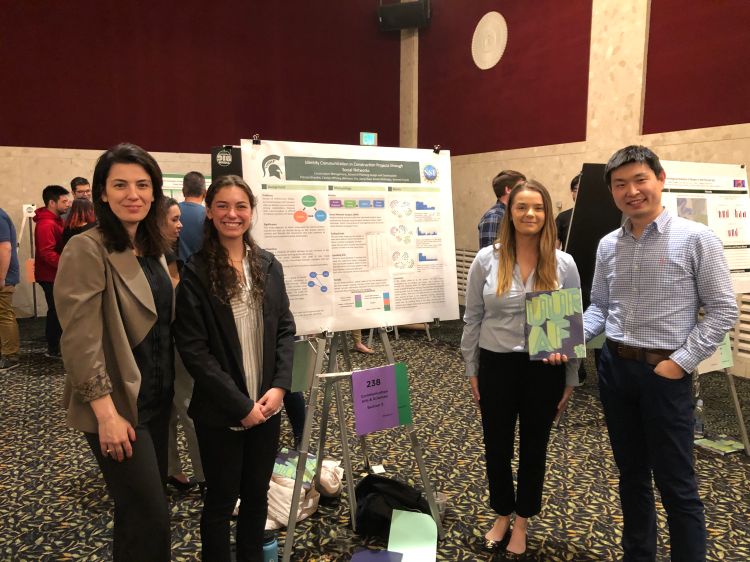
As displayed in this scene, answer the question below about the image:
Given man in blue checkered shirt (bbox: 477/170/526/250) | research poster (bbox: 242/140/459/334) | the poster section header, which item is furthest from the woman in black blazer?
man in blue checkered shirt (bbox: 477/170/526/250)

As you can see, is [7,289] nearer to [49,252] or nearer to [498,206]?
[49,252]

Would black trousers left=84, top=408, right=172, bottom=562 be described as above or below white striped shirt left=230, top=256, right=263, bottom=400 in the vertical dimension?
below

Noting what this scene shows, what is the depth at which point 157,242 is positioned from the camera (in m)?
1.58

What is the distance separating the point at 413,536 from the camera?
2.21m

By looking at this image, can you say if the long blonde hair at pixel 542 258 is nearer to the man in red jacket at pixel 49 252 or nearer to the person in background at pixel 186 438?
the person in background at pixel 186 438

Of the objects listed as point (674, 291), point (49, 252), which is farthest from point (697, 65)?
point (49, 252)

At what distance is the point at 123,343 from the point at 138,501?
455 mm

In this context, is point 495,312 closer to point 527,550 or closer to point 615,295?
point 615,295

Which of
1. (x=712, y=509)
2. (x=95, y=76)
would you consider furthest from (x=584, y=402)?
(x=95, y=76)

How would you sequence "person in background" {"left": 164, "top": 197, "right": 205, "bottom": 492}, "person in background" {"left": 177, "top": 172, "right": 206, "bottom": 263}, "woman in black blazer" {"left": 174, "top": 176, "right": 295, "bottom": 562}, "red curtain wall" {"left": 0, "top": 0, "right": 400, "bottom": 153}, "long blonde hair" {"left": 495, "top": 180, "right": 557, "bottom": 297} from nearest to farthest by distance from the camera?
"woman in black blazer" {"left": 174, "top": 176, "right": 295, "bottom": 562} < "long blonde hair" {"left": 495, "top": 180, "right": 557, "bottom": 297} < "person in background" {"left": 164, "top": 197, "right": 205, "bottom": 492} < "person in background" {"left": 177, "top": 172, "right": 206, "bottom": 263} < "red curtain wall" {"left": 0, "top": 0, "right": 400, "bottom": 153}

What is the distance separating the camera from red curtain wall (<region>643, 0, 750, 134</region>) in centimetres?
439

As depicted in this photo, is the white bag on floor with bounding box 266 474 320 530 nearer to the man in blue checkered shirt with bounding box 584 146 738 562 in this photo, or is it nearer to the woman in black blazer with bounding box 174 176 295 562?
the woman in black blazer with bounding box 174 176 295 562

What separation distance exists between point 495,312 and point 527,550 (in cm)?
105

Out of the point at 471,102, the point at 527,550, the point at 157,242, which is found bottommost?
the point at 527,550
